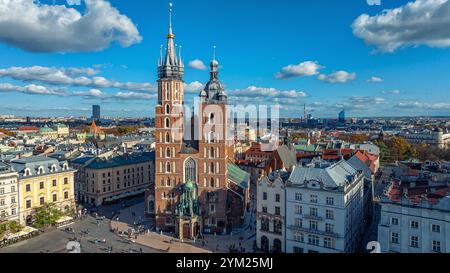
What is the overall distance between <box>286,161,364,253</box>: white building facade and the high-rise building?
52.0 ft

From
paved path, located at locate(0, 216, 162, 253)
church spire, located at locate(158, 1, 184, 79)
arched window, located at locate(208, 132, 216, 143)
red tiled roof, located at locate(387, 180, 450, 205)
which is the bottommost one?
paved path, located at locate(0, 216, 162, 253)

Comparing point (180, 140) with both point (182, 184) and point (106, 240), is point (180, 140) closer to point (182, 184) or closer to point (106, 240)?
point (182, 184)

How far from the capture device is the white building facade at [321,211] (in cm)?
4694

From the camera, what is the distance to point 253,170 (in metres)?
107

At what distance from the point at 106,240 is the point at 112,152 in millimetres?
47411

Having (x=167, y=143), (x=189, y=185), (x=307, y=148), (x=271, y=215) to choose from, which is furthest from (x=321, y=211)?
(x=307, y=148)

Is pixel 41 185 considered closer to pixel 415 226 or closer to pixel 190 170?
pixel 190 170

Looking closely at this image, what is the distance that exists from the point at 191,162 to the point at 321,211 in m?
26.6

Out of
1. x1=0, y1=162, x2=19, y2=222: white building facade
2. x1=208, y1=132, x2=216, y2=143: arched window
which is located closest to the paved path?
x1=0, y1=162, x2=19, y2=222: white building facade

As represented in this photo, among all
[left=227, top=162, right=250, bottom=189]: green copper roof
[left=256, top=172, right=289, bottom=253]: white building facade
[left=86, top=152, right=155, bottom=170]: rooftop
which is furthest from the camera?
[left=86, top=152, right=155, bottom=170]: rooftop

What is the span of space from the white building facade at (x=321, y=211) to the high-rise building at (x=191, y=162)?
15863 millimetres

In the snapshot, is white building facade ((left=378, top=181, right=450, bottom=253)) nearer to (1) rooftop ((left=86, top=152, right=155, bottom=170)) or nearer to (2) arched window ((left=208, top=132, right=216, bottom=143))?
(2) arched window ((left=208, top=132, right=216, bottom=143))

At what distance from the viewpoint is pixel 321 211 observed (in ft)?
159

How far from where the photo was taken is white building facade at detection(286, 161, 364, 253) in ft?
154
